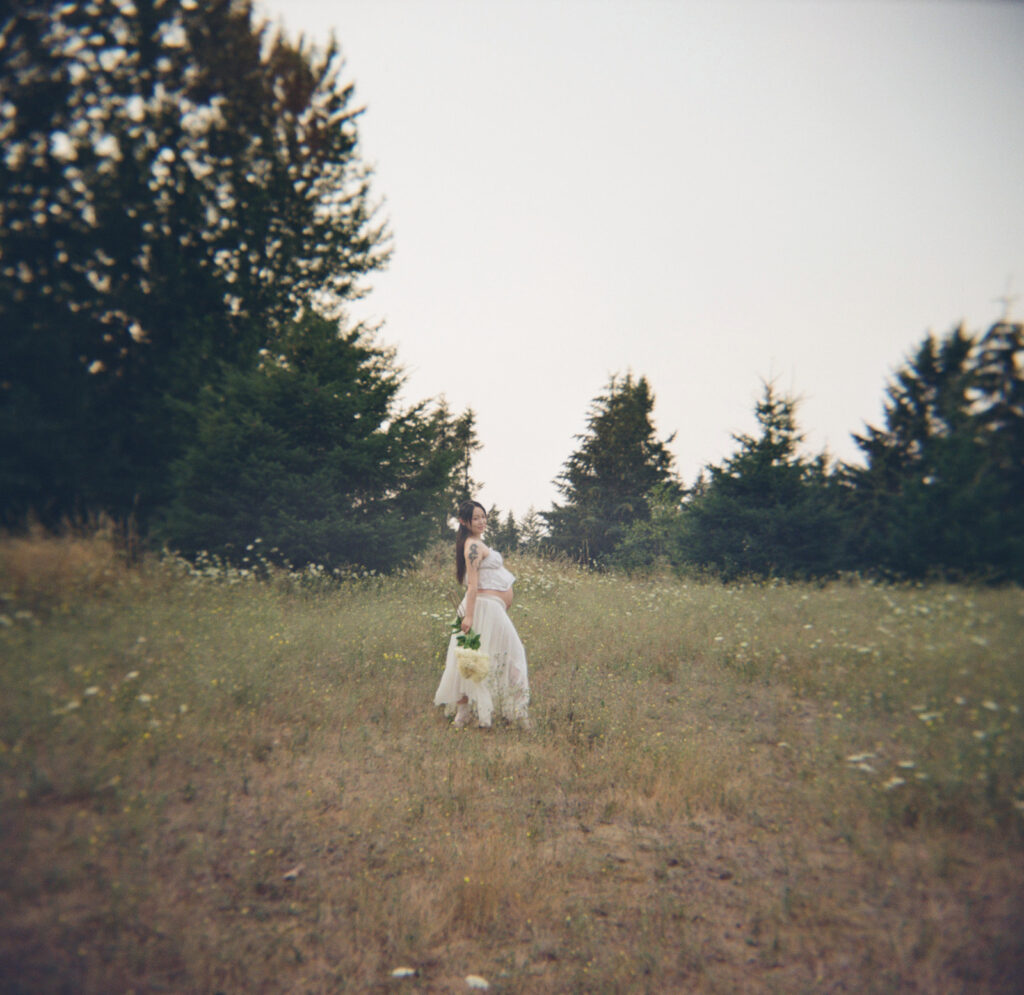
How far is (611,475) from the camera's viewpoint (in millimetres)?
32781

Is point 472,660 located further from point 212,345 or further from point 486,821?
point 212,345

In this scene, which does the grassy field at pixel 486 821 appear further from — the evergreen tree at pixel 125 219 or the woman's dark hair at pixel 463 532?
the woman's dark hair at pixel 463 532

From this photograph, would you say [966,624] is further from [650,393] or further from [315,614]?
[650,393]

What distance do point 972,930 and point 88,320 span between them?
617cm

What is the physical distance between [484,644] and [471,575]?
827 millimetres

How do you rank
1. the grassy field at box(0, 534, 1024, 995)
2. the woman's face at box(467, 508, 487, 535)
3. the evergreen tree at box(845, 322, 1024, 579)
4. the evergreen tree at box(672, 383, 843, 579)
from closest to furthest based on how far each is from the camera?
1. the grassy field at box(0, 534, 1024, 995)
2. the evergreen tree at box(845, 322, 1024, 579)
3. the evergreen tree at box(672, 383, 843, 579)
4. the woman's face at box(467, 508, 487, 535)

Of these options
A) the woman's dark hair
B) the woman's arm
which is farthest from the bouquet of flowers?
the woman's dark hair

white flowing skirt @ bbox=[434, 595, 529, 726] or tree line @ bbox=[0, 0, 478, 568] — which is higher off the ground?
tree line @ bbox=[0, 0, 478, 568]

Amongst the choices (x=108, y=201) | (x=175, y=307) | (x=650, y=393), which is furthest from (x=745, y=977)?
(x=650, y=393)

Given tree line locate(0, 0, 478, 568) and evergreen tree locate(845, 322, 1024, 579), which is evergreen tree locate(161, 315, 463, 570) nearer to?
tree line locate(0, 0, 478, 568)

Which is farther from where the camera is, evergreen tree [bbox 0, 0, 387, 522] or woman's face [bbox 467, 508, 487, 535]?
woman's face [bbox 467, 508, 487, 535]

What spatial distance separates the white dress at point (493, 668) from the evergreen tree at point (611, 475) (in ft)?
79.7

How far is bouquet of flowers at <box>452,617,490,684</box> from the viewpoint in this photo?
6074mm

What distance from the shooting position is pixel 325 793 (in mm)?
4520
